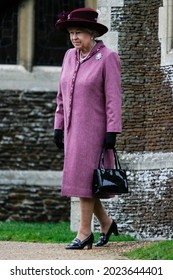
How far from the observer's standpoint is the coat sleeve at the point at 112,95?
8.88m

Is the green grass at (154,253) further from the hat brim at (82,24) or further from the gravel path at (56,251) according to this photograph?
the hat brim at (82,24)

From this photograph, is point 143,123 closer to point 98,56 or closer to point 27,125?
point 98,56

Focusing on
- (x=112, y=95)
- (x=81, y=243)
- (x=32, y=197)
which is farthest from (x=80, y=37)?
(x=32, y=197)

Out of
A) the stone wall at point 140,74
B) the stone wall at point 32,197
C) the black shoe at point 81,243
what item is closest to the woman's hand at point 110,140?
the black shoe at point 81,243

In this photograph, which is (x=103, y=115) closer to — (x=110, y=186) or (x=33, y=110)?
(x=110, y=186)

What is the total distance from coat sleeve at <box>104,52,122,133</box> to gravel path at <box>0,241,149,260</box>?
2.89 ft

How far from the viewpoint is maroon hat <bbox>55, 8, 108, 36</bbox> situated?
8.95 metres

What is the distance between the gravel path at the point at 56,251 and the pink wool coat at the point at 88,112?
0.42 metres

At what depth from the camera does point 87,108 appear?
29.5 feet

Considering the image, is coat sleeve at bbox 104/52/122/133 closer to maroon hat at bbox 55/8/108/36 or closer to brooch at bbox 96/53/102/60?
brooch at bbox 96/53/102/60

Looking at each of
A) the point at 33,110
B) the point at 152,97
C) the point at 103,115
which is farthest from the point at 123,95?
the point at 33,110

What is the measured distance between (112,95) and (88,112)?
0.75ft

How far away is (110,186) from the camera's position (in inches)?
347

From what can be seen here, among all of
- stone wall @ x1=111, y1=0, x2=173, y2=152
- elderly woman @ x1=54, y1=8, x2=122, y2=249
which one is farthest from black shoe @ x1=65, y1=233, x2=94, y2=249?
stone wall @ x1=111, y1=0, x2=173, y2=152
